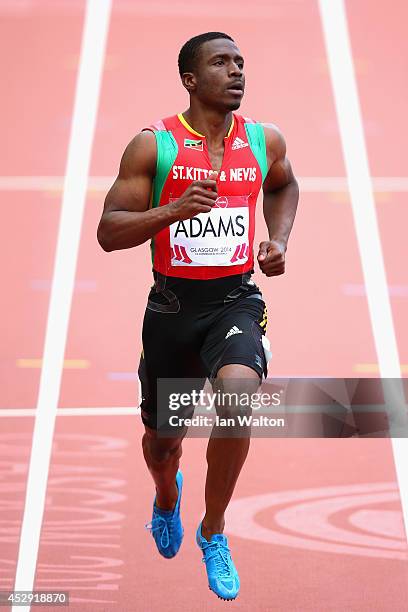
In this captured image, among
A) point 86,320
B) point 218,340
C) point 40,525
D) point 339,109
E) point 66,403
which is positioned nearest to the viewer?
point 218,340

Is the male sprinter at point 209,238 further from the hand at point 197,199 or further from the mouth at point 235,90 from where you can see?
the hand at point 197,199

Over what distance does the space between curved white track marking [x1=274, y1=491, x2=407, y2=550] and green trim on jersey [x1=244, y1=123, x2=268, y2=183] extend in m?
2.14

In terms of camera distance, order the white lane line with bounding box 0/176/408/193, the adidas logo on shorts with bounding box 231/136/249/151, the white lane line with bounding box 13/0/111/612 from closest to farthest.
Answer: the adidas logo on shorts with bounding box 231/136/249/151 < the white lane line with bounding box 13/0/111/612 < the white lane line with bounding box 0/176/408/193

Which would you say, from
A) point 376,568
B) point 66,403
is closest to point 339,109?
point 66,403

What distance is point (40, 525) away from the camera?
24.6ft

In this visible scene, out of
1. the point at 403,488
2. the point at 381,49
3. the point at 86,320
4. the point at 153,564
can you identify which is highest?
the point at 381,49

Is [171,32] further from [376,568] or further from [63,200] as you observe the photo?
[376,568]

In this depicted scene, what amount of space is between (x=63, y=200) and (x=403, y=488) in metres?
5.51

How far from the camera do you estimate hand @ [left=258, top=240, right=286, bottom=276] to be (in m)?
5.86

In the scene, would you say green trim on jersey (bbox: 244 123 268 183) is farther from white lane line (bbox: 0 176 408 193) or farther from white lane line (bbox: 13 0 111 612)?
white lane line (bbox: 0 176 408 193)

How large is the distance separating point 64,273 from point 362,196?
291 centimetres

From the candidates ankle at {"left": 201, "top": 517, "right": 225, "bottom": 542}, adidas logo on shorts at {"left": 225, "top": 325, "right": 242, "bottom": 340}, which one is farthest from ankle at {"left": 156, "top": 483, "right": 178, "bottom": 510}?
adidas logo on shorts at {"left": 225, "top": 325, "right": 242, "bottom": 340}

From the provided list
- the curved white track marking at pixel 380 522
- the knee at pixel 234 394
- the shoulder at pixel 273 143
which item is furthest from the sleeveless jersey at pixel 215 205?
the curved white track marking at pixel 380 522

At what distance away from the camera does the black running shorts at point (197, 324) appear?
607 cm
